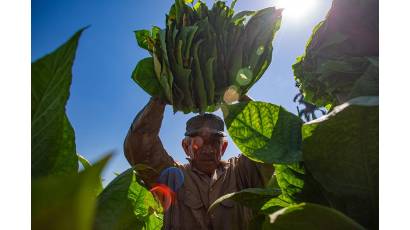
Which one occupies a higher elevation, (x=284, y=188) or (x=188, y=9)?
(x=188, y=9)

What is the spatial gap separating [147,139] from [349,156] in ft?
7.47

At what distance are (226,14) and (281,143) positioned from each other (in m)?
0.76

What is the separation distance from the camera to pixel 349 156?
12.7 inches

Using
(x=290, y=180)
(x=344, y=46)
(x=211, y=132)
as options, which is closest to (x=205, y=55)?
(x=344, y=46)

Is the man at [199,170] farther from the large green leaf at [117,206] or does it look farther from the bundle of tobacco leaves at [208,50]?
the large green leaf at [117,206]

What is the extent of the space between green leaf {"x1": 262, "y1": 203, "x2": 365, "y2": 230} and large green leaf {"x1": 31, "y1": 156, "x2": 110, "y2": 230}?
0.48 feet

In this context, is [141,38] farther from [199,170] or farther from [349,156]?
[199,170]

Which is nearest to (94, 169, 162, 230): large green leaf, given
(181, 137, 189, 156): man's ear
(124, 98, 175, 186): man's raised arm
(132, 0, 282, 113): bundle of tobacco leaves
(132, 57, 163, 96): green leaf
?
(132, 0, 282, 113): bundle of tobacco leaves

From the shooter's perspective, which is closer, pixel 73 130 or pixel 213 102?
pixel 73 130

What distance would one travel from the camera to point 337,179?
331mm
